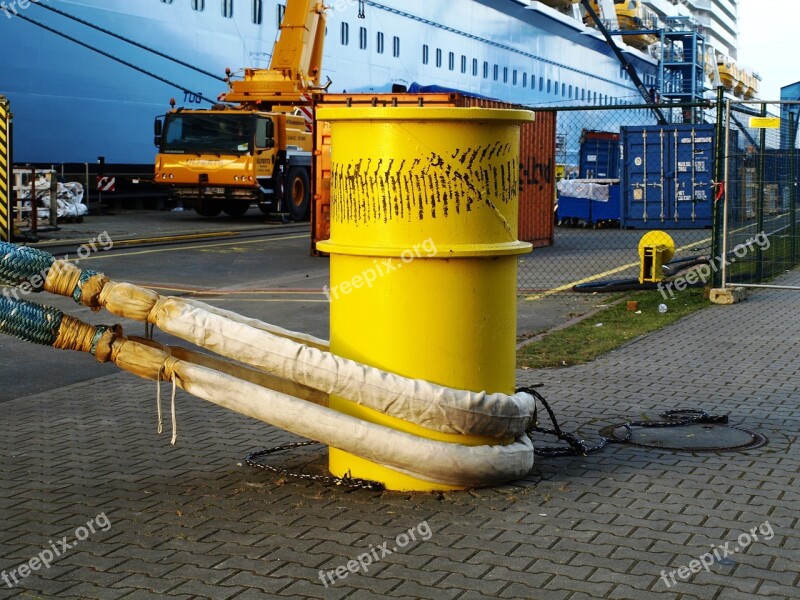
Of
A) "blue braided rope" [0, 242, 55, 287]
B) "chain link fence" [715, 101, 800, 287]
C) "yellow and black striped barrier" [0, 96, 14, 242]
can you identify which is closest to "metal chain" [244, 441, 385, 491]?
"blue braided rope" [0, 242, 55, 287]

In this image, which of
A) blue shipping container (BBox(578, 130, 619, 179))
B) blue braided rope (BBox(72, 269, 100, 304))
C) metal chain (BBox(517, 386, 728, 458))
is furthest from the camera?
blue shipping container (BBox(578, 130, 619, 179))

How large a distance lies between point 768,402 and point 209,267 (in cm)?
1153

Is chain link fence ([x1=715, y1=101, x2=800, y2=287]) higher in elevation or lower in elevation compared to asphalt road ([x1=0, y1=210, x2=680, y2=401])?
higher

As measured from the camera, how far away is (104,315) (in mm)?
11734

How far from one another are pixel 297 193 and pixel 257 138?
2887 millimetres

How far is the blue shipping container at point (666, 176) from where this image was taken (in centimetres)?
2405

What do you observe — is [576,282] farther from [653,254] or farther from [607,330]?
[607,330]

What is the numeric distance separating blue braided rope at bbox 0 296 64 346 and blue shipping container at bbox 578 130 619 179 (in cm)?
3334

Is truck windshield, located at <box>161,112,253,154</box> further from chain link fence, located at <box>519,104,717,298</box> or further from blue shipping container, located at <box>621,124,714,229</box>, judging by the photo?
blue shipping container, located at <box>621,124,714,229</box>

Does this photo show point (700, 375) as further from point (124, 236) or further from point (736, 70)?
point (736, 70)

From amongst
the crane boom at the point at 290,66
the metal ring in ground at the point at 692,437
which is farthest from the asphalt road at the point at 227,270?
the metal ring in ground at the point at 692,437

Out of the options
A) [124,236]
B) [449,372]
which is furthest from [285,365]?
[124,236]

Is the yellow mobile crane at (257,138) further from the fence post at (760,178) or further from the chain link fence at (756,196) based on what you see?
the fence post at (760,178)

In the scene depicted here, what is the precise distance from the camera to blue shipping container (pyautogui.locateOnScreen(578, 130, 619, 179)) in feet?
123
